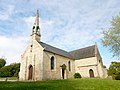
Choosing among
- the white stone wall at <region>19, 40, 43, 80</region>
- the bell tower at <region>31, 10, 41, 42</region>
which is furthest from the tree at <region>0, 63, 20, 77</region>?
the bell tower at <region>31, 10, 41, 42</region>

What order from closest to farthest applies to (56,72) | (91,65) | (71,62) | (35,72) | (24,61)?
(35,72)
(56,72)
(24,61)
(91,65)
(71,62)

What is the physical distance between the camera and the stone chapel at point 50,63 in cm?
2422

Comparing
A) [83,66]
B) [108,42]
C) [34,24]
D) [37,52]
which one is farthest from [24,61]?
[108,42]

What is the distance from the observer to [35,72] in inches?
954

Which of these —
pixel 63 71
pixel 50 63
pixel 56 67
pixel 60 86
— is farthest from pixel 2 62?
pixel 60 86

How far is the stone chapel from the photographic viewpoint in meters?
24.2

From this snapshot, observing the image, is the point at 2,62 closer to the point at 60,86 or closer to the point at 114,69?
the point at 114,69

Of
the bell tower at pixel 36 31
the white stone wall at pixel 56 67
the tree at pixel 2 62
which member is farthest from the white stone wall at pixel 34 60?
the tree at pixel 2 62

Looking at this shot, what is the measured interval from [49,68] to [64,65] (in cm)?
526

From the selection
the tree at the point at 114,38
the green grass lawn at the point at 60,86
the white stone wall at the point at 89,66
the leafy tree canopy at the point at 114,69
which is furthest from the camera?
the white stone wall at the point at 89,66

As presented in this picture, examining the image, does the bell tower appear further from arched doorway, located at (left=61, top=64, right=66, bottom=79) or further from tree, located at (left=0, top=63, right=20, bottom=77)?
tree, located at (left=0, top=63, right=20, bottom=77)

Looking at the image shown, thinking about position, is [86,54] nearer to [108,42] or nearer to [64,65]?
[64,65]

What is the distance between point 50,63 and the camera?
25.3m

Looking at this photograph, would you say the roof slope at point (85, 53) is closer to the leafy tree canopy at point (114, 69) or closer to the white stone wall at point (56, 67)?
the white stone wall at point (56, 67)
